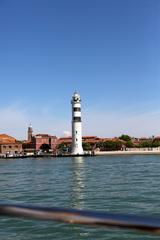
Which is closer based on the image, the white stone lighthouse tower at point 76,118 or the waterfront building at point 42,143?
the white stone lighthouse tower at point 76,118

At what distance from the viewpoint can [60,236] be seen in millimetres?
10719

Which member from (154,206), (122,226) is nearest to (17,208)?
(122,226)

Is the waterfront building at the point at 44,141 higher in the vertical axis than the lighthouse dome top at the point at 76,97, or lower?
lower

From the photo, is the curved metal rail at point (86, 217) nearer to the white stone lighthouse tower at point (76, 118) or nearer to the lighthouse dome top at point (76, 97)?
the white stone lighthouse tower at point (76, 118)

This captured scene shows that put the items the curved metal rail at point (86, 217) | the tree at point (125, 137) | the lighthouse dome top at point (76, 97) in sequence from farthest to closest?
the tree at point (125, 137)
the lighthouse dome top at point (76, 97)
the curved metal rail at point (86, 217)

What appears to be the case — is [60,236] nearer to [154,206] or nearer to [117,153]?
[154,206]

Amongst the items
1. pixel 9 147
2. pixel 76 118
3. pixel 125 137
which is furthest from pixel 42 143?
pixel 76 118

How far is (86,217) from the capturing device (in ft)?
5.27

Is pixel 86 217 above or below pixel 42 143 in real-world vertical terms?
below

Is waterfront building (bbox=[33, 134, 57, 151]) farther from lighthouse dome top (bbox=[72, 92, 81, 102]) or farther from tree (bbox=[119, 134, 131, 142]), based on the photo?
lighthouse dome top (bbox=[72, 92, 81, 102])

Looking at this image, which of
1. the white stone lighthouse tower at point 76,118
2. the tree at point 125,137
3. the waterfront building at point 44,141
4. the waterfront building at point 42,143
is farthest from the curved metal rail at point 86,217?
the tree at point 125,137

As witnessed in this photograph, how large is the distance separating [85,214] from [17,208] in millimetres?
316

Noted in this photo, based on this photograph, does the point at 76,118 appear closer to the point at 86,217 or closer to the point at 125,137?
the point at 125,137

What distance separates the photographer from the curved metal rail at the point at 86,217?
1.54 metres
